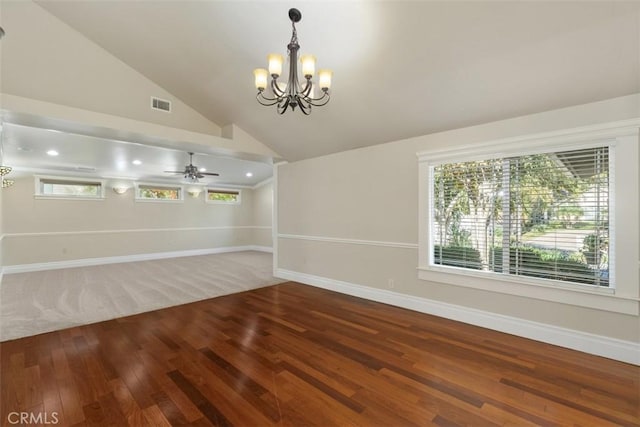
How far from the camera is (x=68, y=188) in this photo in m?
7.47

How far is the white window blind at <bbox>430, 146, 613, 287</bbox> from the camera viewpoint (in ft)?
9.01

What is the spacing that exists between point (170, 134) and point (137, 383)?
3.31 metres

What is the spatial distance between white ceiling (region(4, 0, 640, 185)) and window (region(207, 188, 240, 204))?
19.0ft

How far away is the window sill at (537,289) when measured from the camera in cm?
260

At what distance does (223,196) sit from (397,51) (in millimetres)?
8938

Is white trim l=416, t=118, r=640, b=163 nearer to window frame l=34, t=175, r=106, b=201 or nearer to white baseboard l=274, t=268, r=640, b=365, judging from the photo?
white baseboard l=274, t=268, r=640, b=365

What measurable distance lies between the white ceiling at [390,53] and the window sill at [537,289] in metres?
1.83

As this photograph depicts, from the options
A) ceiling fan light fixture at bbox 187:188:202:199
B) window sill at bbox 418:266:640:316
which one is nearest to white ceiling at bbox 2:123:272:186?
ceiling fan light fixture at bbox 187:188:202:199

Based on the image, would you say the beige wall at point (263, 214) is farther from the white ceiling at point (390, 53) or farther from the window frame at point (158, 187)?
the white ceiling at point (390, 53)

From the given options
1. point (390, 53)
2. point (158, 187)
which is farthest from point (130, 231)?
point (390, 53)

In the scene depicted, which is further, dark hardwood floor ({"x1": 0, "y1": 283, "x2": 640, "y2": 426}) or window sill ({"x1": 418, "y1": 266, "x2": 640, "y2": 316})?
window sill ({"x1": 418, "y1": 266, "x2": 640, "y2": 316})

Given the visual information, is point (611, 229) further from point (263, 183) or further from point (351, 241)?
point (263, 183)

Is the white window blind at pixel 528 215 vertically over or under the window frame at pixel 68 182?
under

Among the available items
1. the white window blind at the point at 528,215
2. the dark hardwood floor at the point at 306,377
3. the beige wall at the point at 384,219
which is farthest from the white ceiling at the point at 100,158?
the white window blind at the point at 528,215
